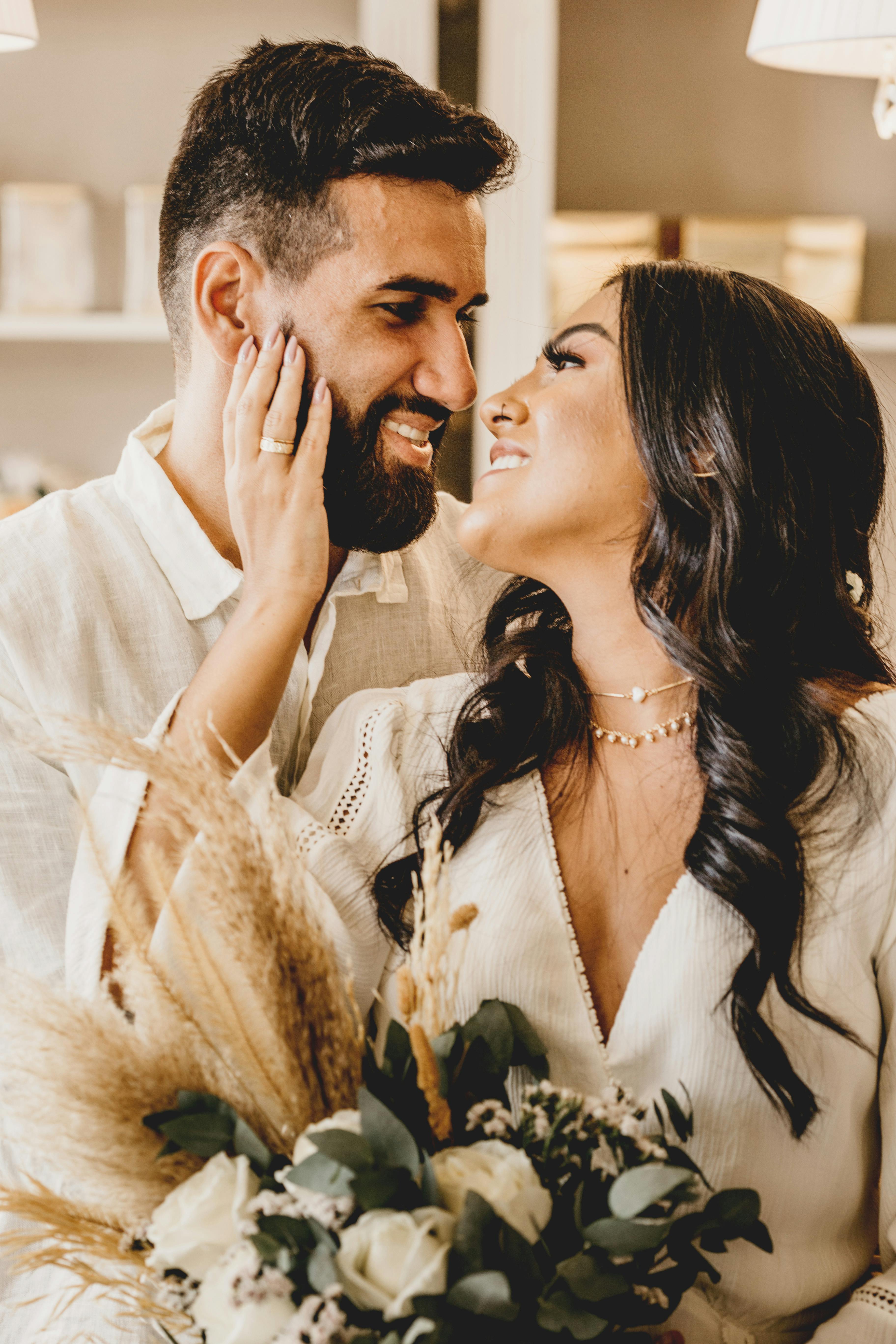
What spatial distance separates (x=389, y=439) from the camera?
1562 mm

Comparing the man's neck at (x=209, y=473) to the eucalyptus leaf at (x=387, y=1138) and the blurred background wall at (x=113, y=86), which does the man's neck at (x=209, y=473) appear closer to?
the eucalyptus leaf at (x=387, y=1138)

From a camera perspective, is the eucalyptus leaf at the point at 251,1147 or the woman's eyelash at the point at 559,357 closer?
the eucalyptus leaf at the point at 251,1147

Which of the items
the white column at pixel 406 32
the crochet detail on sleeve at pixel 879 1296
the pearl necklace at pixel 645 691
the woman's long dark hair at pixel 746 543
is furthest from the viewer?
the white column at pixel 406 32

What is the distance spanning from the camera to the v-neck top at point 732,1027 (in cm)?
106

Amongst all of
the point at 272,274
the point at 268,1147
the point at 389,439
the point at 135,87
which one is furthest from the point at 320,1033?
the point at 135,87

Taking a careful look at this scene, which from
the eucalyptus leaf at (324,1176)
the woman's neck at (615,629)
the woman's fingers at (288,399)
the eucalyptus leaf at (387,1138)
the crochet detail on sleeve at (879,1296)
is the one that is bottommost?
the crochet detail on sleeve at (879,1296)

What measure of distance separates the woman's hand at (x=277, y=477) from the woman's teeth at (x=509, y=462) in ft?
0.76

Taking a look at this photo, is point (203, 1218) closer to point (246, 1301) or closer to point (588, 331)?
point (246, 1301)

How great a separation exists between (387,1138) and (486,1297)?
11 cm

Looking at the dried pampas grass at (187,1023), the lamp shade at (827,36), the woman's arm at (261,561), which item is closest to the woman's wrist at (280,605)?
the woman's arm at (261,561)

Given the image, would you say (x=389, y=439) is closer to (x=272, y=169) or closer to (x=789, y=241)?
(x=272, y=169)

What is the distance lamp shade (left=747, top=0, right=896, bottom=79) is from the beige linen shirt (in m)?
0.81

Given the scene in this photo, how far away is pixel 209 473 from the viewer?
5.10ft

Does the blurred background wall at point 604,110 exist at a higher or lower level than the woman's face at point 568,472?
higher
